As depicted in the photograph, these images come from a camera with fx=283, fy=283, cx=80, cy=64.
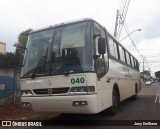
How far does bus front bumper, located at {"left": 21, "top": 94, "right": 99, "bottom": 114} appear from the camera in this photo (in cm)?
800

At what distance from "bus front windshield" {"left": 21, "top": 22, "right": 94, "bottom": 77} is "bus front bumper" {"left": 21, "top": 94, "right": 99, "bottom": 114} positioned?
75cm

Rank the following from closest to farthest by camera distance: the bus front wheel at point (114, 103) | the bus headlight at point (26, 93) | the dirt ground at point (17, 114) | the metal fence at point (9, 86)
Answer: the bus headlight at point (26, 93), the bus front wheel at point (114, 103), the dirt ground at point (17, 114), the metal fence at point (9, 86)

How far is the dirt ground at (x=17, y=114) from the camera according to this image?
1106 cm

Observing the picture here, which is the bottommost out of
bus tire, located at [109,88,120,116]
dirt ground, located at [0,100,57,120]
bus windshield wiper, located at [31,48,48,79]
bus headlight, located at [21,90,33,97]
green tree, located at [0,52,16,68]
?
dirt ground, located at [0,100,57,120]

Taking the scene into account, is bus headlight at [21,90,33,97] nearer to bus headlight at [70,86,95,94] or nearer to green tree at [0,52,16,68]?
bus headlight at [70,86,95,94]

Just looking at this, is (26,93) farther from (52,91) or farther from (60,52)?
(60,52)

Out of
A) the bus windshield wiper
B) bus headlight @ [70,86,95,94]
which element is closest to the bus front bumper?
bus headlight @ [70,86,95,94]

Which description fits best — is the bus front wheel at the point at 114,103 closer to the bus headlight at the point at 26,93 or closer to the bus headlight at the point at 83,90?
the bus headlight at the point at 83,90

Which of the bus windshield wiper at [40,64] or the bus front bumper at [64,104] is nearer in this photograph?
the bus front bumper at [64,104]

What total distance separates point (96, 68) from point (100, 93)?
2.68 feet

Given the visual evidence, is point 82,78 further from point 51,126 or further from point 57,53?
point 51,126

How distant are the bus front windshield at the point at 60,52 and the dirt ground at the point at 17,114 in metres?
2.69

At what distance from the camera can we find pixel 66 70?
8352mm

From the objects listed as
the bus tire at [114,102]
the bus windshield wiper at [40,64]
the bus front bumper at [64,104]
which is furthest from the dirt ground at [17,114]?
the bus windshield wiper at [40,64]
